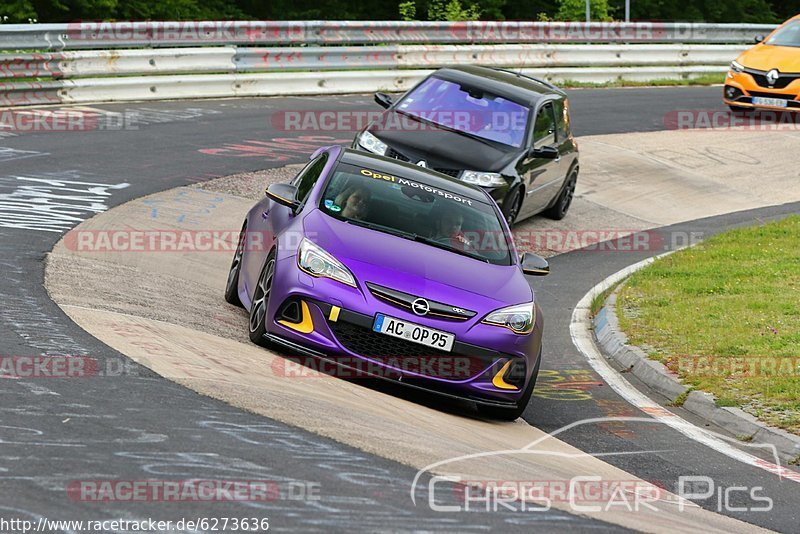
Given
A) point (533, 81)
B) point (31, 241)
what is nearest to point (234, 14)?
point (533, 81)

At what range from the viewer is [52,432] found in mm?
6016

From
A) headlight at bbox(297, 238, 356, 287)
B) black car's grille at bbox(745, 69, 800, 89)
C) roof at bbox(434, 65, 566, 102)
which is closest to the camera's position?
headlight at bbox(297, 238, 356, 287)

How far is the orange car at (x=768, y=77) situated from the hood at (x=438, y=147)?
35.2 ft

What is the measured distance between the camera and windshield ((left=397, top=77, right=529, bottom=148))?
15.4 metres

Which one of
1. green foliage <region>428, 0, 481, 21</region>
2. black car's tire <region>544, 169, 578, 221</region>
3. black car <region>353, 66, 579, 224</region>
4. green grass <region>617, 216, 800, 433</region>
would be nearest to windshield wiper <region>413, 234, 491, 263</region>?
green grass <region>617, 216, 800, 433</region>

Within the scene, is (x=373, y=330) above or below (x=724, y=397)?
above

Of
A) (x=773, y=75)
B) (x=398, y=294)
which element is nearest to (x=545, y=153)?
(x=398, y=294)

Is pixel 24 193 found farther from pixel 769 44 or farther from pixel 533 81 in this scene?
pixel 769 44

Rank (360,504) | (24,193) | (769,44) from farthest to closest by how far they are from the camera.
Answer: (769,44) → (24,193) → (360,504)

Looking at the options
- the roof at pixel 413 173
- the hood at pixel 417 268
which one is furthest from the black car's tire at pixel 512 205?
the hood at pixel 417 268

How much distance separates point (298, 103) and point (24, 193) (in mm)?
9024

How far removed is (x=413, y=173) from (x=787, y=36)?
17.1 metres

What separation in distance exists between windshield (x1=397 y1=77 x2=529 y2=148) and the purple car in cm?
572

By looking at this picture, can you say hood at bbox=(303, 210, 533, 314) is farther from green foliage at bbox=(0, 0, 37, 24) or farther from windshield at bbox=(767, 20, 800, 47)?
green foliage at bbox=(0, 0, 37, 24)
